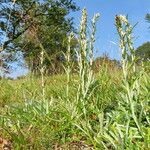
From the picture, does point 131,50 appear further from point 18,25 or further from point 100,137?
point 18,25

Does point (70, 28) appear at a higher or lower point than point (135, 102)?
higher

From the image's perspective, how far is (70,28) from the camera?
2469 cm

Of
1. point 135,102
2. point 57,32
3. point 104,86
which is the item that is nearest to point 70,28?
point 57,32

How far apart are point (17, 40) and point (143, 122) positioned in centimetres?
2088

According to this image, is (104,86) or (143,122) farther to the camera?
(104,86)

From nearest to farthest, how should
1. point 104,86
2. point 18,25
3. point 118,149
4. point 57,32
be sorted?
1. point 118,149
2. point 104,86
3. point 18,25
4. point 57,32

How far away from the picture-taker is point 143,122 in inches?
167

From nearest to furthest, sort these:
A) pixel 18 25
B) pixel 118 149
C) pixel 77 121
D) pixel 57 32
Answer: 1. pixel 118 149
2. pixel 77 121
3. pixel 18 25
4. pixel 57 32

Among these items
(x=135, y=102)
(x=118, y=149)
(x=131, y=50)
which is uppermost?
(x=131, y=50)

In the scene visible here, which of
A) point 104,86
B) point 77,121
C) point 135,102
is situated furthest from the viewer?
point 104,86

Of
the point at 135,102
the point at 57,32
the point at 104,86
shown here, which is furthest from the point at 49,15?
the point at 135,102

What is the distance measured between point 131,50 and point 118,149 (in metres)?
0.91

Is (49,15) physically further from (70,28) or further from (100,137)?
(100,137)

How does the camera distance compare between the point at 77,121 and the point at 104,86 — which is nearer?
the point at 77,121
